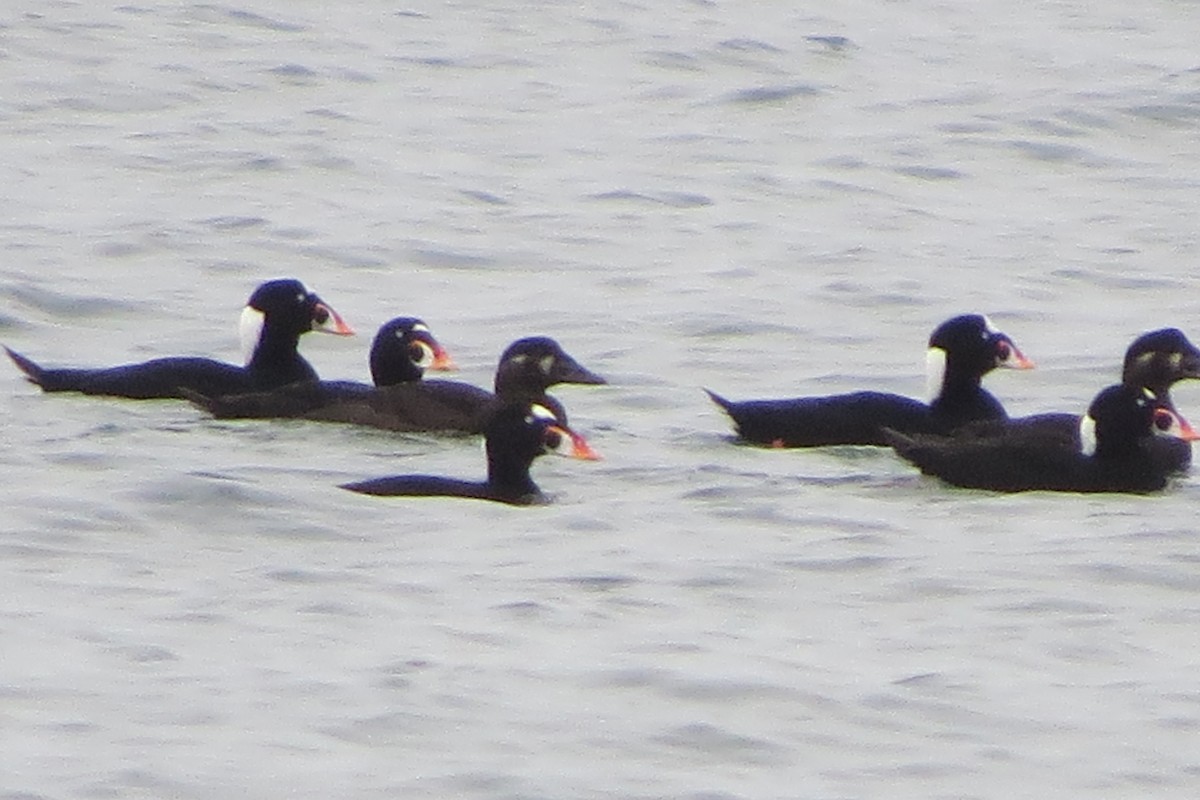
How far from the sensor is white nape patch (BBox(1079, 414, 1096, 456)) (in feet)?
37.7

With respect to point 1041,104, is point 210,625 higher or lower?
lower

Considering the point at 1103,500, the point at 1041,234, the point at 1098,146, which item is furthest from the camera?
the point at 1098,146

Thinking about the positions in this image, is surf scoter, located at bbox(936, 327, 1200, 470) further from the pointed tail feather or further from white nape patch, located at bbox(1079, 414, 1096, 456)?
the pointed tail feather

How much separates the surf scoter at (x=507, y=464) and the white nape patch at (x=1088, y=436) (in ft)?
5.55

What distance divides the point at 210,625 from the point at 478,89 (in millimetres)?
12886

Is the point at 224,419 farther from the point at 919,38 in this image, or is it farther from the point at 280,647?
the point at 919,38

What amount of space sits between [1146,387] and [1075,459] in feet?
3.38

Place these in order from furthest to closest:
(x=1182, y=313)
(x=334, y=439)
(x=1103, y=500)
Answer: (x=1182, y=313)
(x=334, y=439)
(x=1103, y=500)

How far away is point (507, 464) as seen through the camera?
1112cm

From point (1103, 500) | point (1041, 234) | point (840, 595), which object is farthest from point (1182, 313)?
point (840, 595)

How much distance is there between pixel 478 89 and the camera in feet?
71.1

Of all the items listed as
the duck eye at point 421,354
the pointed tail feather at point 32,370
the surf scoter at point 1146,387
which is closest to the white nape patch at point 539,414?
the duck eye at point 421,354

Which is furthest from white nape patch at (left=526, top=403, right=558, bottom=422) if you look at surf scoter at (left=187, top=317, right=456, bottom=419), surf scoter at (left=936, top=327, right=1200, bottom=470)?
surf scoter at (left=936, top=327, right=1200, bottom=470)

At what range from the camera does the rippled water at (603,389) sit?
323 inches
